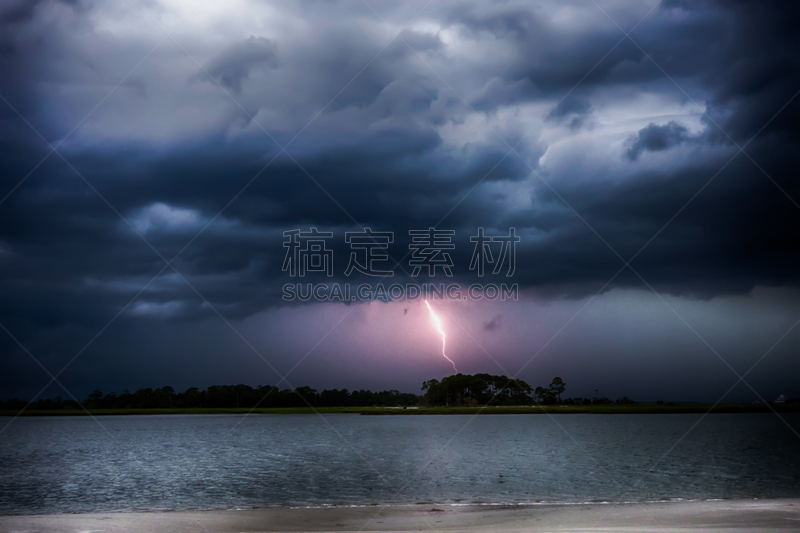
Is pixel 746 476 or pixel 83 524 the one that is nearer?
pixel 83 524

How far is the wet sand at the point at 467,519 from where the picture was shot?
63.2 ft

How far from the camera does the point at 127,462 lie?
53000 mm

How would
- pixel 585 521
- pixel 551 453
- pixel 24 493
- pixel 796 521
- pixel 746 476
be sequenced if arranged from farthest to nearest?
pixel 551 453 → pixel 746 476 → pixel 24 493 → pixel 585 521 → pixel 796 521

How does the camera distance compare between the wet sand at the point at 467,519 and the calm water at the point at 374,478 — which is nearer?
the wet sand at the point at 467,519

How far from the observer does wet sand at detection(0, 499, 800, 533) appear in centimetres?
1925

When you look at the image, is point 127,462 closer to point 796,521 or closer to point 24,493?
point 24,493

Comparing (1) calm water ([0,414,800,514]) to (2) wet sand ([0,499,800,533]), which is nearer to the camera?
(2) wet sand ([0,499,800,533])

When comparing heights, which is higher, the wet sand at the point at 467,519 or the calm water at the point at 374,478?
the wet sand at the point at 467,519

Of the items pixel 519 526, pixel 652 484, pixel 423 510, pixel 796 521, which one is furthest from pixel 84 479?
pixel 796 521

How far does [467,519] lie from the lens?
22062mm

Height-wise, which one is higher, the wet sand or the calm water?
the wet sand

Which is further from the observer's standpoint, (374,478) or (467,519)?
(374,478)

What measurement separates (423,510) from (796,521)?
14511 mm

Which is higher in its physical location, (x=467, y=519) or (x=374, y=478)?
(x=467, y=519)
